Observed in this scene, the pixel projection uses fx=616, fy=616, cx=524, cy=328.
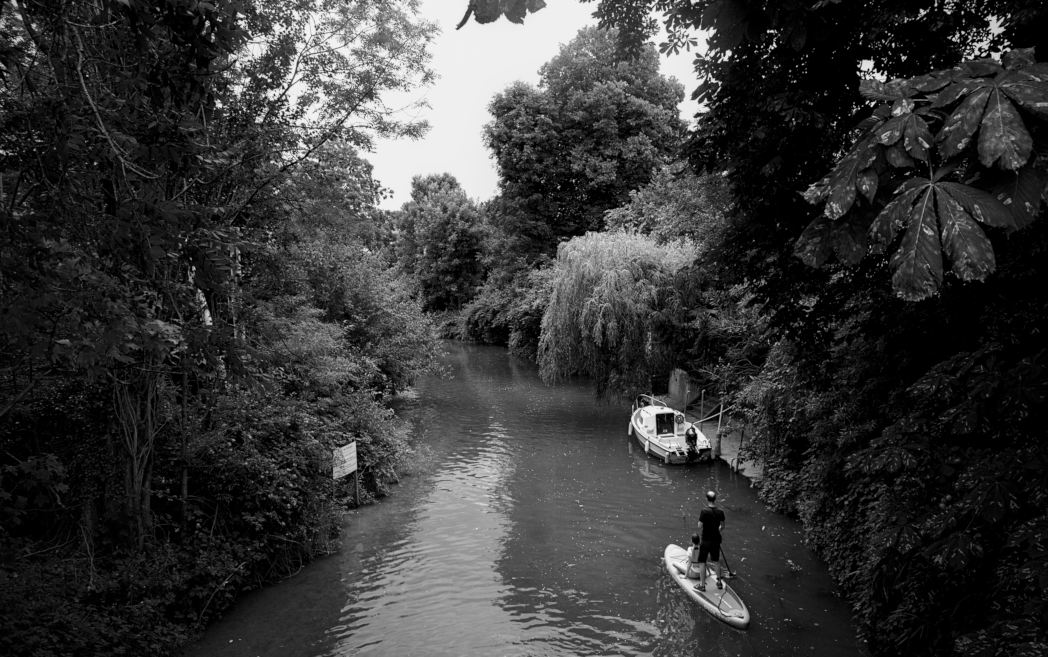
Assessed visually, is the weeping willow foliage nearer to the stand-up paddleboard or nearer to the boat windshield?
the boat windshield

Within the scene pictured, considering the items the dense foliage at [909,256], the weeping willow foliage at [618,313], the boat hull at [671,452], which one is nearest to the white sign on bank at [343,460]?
the dense foliage at [909,256]

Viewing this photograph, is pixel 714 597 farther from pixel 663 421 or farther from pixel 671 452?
pixel 663 421

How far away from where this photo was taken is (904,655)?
5.45 metres

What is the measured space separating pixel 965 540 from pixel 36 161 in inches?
269

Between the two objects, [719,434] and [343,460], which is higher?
[343,460]

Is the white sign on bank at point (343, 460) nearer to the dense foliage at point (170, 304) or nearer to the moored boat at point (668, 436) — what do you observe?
the dense foliage at point (170, 304)

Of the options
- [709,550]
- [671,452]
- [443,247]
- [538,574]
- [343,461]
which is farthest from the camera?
[443,247]

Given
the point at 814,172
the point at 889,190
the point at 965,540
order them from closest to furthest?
the point at 889,190 < the point at 965,540 < the point at 814,172

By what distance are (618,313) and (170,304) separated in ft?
43.9

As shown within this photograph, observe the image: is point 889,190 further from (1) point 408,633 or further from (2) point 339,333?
(2) point 339,333

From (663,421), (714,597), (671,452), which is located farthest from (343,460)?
(663,421)

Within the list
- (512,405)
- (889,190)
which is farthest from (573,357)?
(889,190)

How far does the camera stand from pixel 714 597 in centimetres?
895

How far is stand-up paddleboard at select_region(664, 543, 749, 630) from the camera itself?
8.50 meters
